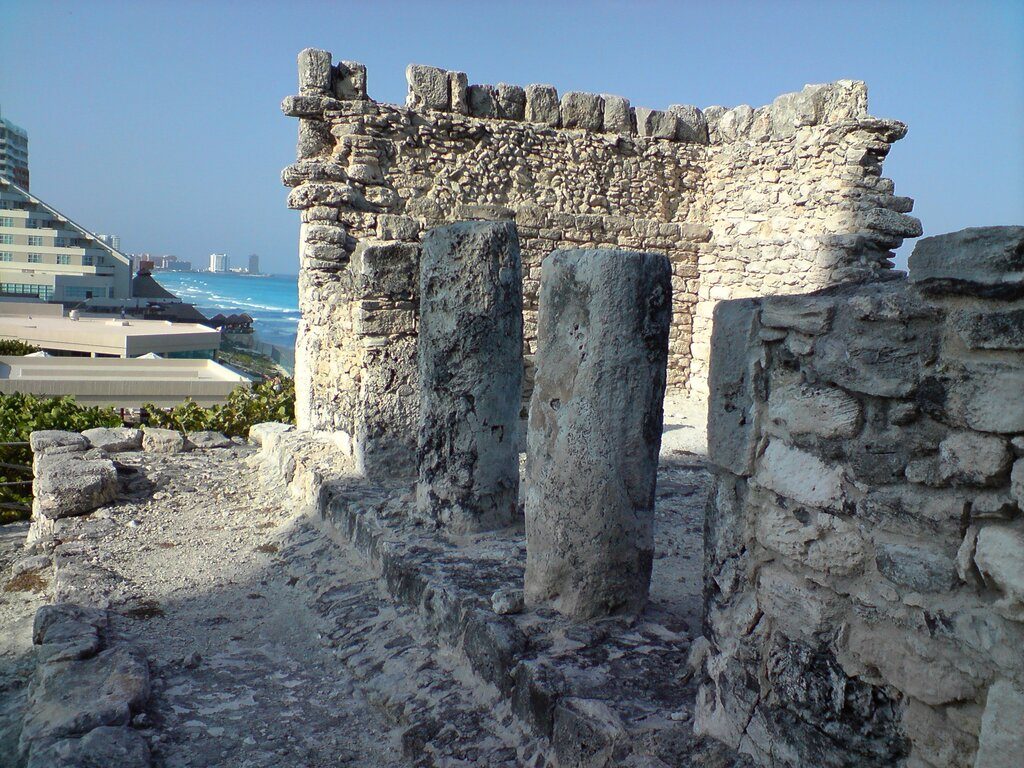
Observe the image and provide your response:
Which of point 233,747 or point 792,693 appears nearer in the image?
point 792,693

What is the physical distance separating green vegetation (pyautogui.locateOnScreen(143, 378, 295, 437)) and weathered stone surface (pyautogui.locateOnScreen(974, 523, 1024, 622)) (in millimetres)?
8589

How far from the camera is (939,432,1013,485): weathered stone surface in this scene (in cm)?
184

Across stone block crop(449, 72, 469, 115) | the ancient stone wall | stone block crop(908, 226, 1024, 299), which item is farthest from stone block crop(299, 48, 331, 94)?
stone block crop(908, 226, 1024, 299)

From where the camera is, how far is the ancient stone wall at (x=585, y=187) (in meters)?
8.28

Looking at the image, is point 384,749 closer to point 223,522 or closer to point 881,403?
point 881,403

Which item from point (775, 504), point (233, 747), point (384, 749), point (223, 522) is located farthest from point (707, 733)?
point (223, 522)

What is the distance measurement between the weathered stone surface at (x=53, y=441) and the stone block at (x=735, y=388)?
690 cm

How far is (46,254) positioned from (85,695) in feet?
149

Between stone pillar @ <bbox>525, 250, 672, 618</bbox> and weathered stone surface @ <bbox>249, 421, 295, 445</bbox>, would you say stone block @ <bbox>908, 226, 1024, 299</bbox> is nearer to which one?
stone pillar @ <bbox>525, 250, 672, 618</bbox>

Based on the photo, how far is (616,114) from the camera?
10086 mm

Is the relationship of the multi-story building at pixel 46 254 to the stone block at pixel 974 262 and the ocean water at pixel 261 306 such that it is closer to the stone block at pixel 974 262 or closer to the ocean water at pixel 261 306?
the ocean water at pixel 261 306

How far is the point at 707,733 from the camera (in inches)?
102

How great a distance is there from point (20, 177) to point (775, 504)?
68.6m

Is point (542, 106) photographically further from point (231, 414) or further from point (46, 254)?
point (46, 254)
